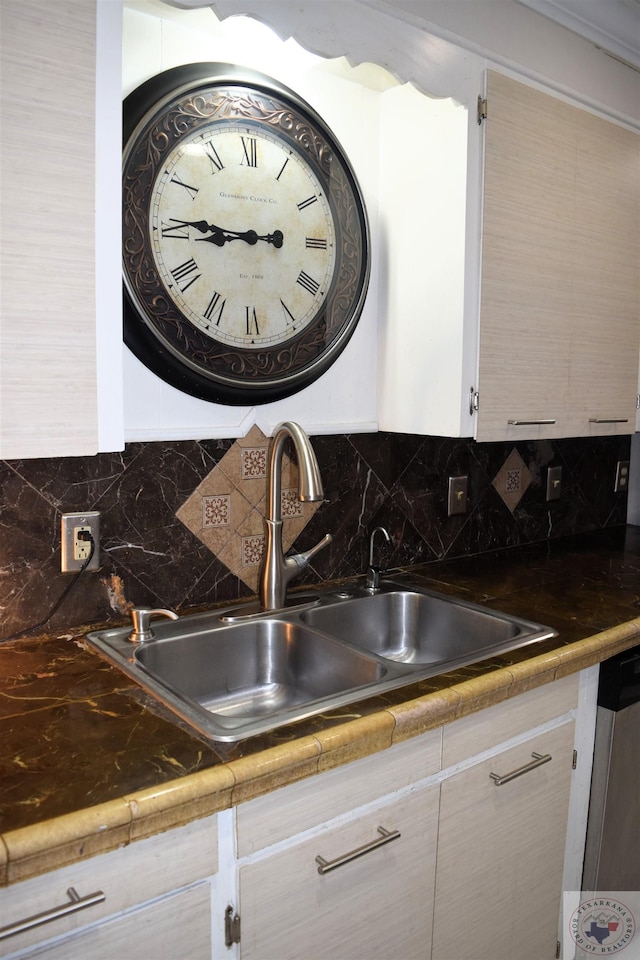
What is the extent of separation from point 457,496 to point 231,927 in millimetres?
1447

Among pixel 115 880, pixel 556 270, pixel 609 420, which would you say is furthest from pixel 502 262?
pixel 115 880

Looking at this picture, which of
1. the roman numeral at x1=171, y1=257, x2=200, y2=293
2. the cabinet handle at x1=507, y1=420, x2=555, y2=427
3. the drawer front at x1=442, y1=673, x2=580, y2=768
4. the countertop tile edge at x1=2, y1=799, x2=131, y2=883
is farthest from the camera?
the cabinet handle at x1=507, y1=420, x2=555, y2=427

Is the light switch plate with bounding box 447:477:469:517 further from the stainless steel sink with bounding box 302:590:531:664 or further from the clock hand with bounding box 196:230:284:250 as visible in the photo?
the clock hand with bounding box 196:230:284:250

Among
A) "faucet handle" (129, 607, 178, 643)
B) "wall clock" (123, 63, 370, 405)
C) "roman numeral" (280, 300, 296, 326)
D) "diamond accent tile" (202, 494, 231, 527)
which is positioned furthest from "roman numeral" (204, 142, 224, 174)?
"faucet handle" (129, 607, 178, 643)

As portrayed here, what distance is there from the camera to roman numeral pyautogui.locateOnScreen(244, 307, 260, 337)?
5.71 ft

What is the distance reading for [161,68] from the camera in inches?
62.4

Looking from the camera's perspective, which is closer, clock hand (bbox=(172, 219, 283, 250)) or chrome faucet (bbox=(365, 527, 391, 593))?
clock hand (bbox=(172, 219, 283, 250))

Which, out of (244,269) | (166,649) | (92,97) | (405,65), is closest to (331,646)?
(166,649)

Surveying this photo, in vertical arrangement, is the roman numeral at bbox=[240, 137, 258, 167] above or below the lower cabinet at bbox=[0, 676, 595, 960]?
above

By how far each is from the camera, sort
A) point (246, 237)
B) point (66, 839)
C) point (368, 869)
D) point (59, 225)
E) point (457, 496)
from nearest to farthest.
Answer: point (66, 839), point (59, 225), point (368, 869), point (246, 237), point (457, 496)

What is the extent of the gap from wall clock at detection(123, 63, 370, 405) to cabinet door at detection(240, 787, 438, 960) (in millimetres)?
968

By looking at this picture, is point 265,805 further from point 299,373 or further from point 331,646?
point 299,373

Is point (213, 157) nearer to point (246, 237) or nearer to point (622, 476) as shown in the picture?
point (246, 237)

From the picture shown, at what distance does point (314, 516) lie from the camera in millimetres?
1968
